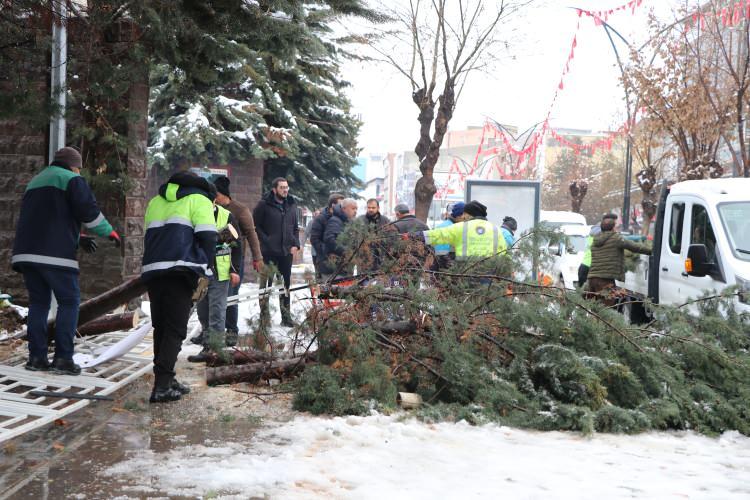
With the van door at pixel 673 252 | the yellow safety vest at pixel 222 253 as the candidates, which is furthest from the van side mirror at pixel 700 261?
the yellow safety vest at pixel 222 253

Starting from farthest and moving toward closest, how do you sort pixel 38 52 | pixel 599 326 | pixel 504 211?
pixel 504 211 → pixel 38 52 → pixel 599 326

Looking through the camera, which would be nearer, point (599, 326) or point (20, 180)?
point (599, 326)

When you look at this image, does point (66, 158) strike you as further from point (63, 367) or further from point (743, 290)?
point (743, 290)

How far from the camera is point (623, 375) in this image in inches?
256

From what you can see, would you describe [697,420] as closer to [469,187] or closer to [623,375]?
[623,375]

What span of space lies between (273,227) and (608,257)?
5.05 m

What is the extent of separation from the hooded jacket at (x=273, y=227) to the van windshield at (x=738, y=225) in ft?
17.9

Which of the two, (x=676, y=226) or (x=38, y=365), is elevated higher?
(x=676, y=226)

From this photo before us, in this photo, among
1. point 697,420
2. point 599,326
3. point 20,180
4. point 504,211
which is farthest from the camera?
point 504,211

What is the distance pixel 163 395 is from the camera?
6.64 m

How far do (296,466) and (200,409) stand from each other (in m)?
1.78

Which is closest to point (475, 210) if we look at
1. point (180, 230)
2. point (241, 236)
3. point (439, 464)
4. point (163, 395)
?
point (241, 236)

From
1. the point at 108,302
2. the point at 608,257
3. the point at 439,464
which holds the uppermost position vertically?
the point at 608,257

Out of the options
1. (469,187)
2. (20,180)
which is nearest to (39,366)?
(20,180)
